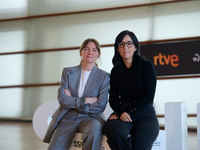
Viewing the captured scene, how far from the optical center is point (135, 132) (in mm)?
1841

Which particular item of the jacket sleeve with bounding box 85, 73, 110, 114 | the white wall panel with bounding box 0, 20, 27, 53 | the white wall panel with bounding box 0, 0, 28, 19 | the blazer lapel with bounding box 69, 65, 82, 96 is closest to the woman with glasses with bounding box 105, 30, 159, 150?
the jacket sleeve with bounding box 85, 73, 110, 114

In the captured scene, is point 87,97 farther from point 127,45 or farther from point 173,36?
point 173,36

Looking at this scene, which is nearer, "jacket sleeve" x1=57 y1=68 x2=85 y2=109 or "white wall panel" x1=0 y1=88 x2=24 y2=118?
"jacket sleeve" x1=57 y1=68 x2=85 y2=109

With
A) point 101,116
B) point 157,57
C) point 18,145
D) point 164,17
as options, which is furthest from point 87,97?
point 164,17

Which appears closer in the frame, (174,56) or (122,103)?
(122,103)

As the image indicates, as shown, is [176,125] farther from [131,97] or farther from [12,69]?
[12,69]

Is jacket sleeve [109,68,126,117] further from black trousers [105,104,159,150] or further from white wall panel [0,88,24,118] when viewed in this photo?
white wall panel [0,88,24,118]

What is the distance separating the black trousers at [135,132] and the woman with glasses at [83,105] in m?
0.17

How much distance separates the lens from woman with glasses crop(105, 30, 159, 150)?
183 centimetres

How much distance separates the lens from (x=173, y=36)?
201 inches

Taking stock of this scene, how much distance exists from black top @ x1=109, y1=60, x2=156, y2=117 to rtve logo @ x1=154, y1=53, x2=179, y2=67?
310cm

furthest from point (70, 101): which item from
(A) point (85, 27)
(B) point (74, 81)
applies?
(A) point (85, 27)

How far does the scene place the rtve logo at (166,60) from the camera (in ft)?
16.4

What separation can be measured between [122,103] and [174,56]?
10.5ft
